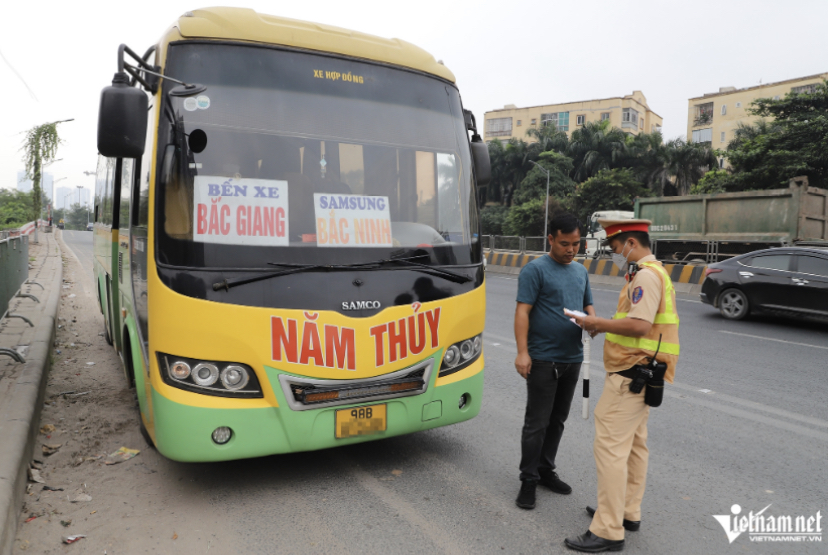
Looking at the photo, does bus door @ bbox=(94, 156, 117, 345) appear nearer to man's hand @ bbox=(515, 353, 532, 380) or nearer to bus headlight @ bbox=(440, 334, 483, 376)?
bus headlight @ bbox=(440, 334, 483, 376)

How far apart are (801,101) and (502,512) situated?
126 ft

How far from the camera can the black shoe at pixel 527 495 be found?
3695 mm

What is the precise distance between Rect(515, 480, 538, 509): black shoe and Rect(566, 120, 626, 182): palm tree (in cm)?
5388

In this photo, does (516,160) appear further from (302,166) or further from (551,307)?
(551,307)

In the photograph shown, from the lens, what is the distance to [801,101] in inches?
1345

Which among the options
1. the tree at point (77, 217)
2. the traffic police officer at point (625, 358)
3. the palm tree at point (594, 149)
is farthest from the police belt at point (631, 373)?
the tree at point (77, 217)

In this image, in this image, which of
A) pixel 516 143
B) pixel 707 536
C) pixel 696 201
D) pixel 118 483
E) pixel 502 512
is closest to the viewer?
pixel 707 536

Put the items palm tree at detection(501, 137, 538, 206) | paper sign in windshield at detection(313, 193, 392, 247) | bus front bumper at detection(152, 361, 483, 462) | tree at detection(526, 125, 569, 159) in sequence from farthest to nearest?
palm tree at detection(501, 137, 538, 206) < tree at detection(526, 125, 569, 159) < paper sign in windshield at detection(313, 193, 392, 247) < bus front bumper at detection(152, 361, 483, 462)

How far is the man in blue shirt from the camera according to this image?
369 centimetres

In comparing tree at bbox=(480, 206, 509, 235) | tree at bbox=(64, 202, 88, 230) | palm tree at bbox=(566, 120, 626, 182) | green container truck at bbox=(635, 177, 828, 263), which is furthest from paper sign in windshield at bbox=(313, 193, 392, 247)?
tree at bbox=(64, 202, 88, 230)

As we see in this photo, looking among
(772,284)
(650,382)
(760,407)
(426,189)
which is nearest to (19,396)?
(426,189)

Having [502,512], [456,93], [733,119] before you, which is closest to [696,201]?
[456,93]

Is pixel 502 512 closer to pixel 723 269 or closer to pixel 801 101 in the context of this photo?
pixel 723 269

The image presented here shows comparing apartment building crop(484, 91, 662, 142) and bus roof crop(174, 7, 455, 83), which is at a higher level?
apartment building crop(484, 91, 662, 142)
